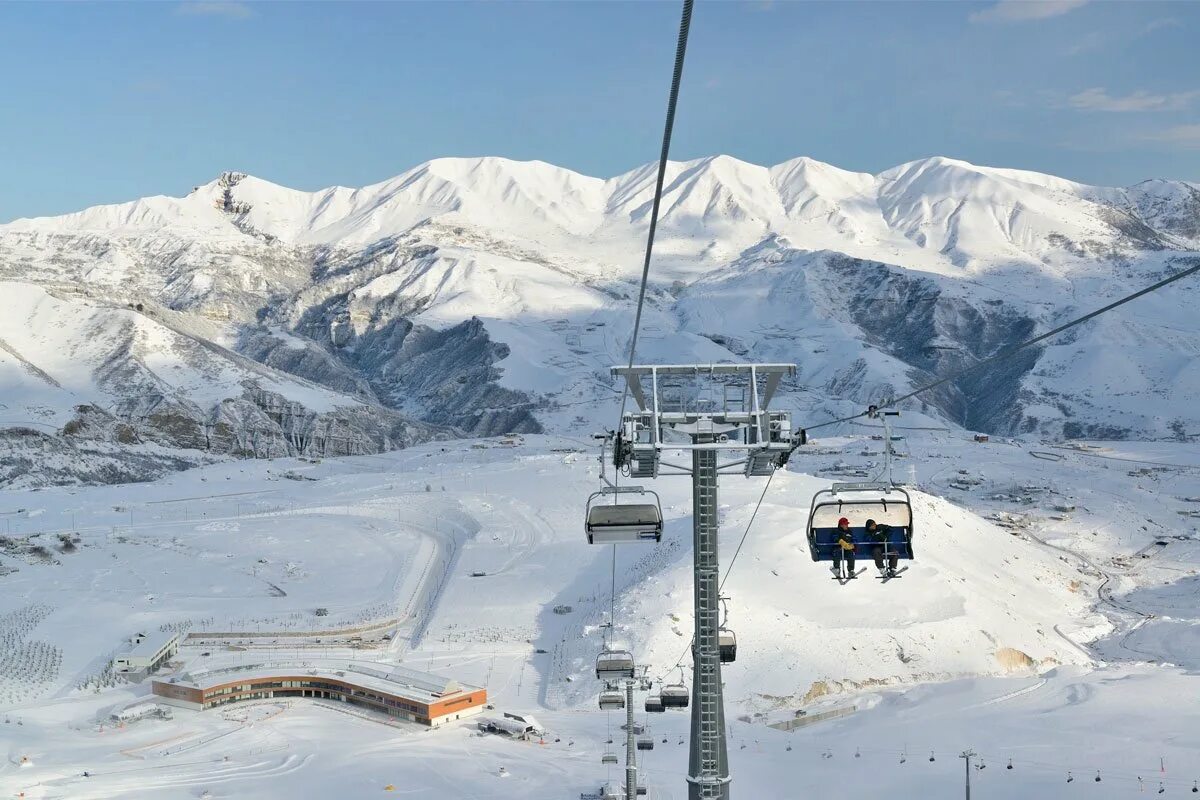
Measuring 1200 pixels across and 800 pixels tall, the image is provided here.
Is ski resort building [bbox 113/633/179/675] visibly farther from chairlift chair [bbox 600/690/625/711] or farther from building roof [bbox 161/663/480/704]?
chairlift chair [bbox 600/690/625/711]

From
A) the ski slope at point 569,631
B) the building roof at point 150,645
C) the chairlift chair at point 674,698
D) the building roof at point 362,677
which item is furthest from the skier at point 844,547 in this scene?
the building roof at point 150,645

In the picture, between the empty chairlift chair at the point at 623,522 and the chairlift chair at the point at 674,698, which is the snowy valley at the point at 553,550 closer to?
the chairlift chair at the point at 674,698

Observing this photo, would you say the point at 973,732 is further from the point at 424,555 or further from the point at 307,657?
the point at 424,555

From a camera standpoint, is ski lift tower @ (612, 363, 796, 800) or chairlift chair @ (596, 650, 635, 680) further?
chairlift chair @ (596, 650, 635, 680)

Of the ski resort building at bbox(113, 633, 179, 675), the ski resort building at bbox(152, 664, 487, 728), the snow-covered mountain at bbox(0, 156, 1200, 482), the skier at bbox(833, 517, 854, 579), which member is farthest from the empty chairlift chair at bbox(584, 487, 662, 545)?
the snow-covered mountain at bbox(0, 156, 1200, 482)

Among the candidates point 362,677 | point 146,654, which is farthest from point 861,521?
point 146,654
